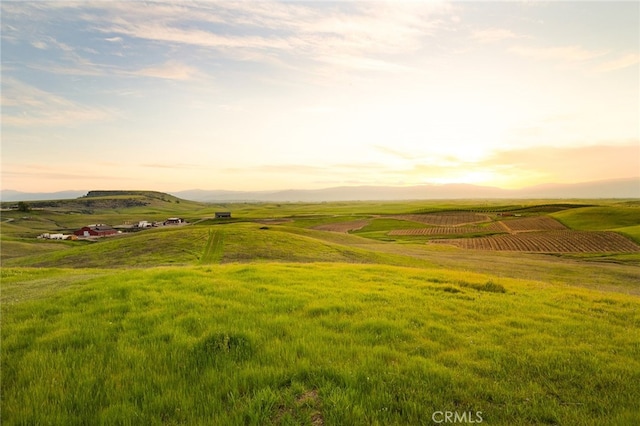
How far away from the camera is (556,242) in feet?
240

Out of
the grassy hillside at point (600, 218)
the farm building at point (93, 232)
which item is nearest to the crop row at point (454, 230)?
the grassy hillside at point (600, 218)

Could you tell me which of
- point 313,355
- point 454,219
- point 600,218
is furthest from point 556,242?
point 313,355

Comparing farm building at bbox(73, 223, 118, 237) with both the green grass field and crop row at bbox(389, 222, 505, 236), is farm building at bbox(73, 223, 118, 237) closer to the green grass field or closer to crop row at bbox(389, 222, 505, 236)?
crop row at bbox(389, 222, 505, 236)

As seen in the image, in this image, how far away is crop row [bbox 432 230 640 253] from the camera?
64725 millimetres

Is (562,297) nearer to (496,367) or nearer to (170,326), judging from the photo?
(496,367)

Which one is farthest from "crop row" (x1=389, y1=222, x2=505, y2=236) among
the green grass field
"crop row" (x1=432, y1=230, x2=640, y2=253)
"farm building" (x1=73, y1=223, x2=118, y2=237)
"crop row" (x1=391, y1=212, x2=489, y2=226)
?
"farm building" (x1=73, y1=223, x2=118, y2=237)

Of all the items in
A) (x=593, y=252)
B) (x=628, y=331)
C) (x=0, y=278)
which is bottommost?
(x=593, y=252)

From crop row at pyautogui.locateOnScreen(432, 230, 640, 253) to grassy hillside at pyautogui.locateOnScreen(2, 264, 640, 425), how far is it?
6611cm

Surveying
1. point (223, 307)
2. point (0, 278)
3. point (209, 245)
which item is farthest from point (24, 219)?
point (223, 307)

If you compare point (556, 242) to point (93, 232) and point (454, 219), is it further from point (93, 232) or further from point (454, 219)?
point (93, 232)

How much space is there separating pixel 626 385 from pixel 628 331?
4679mm

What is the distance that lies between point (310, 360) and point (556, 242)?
8684cm

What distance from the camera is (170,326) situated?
9.24 meters

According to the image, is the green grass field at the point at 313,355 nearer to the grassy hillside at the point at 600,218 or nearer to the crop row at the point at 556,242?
the crop row at the point at 556,242
